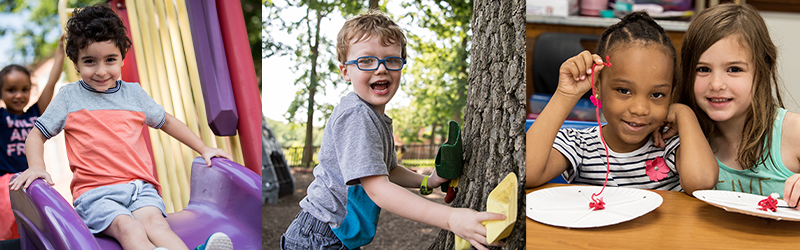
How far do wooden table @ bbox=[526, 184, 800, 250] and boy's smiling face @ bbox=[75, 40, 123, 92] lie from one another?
4.22 feet

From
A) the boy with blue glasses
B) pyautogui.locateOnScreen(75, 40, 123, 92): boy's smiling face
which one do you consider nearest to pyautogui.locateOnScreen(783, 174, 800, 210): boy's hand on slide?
the boy with blue glasses

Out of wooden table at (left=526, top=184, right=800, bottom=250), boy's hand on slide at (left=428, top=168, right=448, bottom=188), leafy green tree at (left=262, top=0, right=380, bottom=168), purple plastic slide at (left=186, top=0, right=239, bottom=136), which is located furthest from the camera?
purple plastic slide at (left=186, top=0, right=239, bottom=136)

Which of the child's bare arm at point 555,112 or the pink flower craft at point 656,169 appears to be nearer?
the child's bare arm at point 555,112

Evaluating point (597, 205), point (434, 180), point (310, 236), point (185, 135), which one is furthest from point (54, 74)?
point (597, 205)

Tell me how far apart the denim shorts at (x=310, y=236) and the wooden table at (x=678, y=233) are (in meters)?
0.56

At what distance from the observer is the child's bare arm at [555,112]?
3.34 feet

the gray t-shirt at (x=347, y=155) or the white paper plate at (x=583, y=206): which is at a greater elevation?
the gray t-shirt at (x=347, y=155)

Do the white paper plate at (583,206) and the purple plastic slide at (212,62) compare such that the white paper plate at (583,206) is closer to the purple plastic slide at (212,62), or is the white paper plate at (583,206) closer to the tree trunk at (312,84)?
the tree trunk at (312,84)

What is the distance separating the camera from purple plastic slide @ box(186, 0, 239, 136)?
1491 millimetres

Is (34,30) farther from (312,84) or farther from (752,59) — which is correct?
(752,59)

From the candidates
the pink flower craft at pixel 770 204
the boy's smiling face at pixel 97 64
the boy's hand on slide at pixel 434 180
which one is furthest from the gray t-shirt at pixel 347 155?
the pink flower craft at pixel 770 204

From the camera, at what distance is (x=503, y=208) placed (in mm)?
923

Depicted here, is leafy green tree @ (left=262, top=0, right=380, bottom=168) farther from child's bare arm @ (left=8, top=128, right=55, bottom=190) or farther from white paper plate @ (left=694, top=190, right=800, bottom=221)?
white paper plate @ (left=694, top=190, right=800, bottom=221)

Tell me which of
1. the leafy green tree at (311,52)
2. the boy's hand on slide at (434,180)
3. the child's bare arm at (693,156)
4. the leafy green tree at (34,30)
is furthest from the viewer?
the leafy green tree at (34,30)
